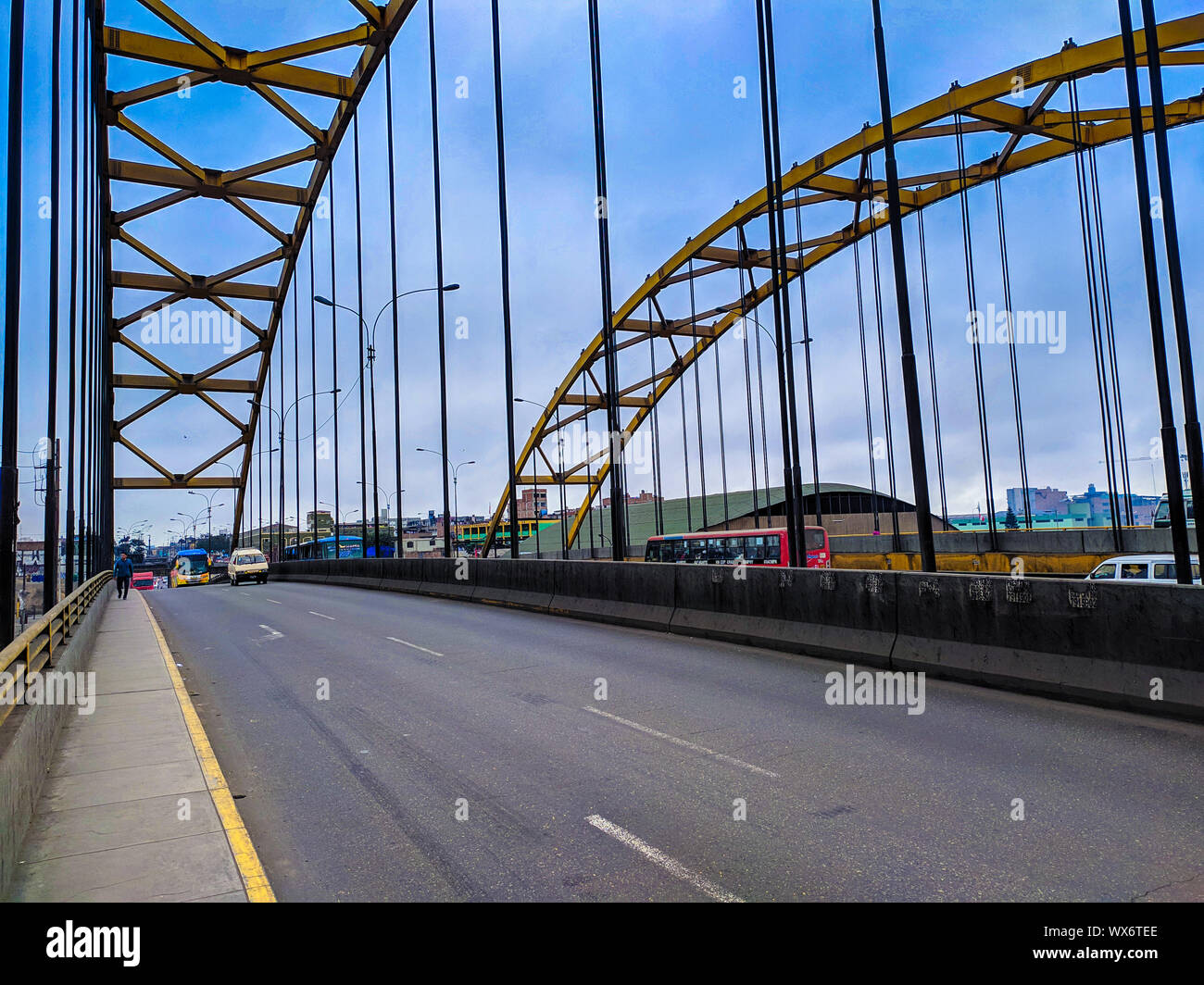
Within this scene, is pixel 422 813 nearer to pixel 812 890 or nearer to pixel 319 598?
pixel 812 890

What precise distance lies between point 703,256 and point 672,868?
3942 centimetres

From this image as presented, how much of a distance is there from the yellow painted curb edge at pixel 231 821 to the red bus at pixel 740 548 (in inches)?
794

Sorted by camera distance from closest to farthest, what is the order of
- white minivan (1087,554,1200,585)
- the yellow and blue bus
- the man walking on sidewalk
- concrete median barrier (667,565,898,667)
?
concrete median barrier (667,565,898,667), white minivan (1087,554,1200,585), the man walking on sidewalk, the yellow and blue bus

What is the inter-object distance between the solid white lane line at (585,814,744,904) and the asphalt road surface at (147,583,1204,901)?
0.05ft

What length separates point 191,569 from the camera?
209 ft

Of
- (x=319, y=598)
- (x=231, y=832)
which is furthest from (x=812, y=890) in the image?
(x=319, y=598)

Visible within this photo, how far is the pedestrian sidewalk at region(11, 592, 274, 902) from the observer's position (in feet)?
13.2

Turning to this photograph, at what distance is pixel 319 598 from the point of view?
24.3 metres

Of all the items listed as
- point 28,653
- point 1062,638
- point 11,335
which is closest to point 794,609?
point 1062,638

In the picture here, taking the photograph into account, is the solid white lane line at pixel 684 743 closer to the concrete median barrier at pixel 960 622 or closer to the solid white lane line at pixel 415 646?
the concrete median barrier at pixel 960 622

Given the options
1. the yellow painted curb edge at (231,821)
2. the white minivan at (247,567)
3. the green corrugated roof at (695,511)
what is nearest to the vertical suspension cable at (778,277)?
the yellow painted curb edge at (231,821)

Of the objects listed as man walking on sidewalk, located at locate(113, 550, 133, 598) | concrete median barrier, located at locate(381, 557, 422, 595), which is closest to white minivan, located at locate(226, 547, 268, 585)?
man walking on sidewalk, located at locate(113, 550, 133, 598)

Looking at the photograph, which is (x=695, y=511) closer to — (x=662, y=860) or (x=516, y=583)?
(x=516, y=583)

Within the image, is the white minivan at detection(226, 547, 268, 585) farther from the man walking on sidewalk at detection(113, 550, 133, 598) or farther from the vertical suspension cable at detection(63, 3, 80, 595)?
the vertical suspension cable at detection(63, 3, 80, 595)
